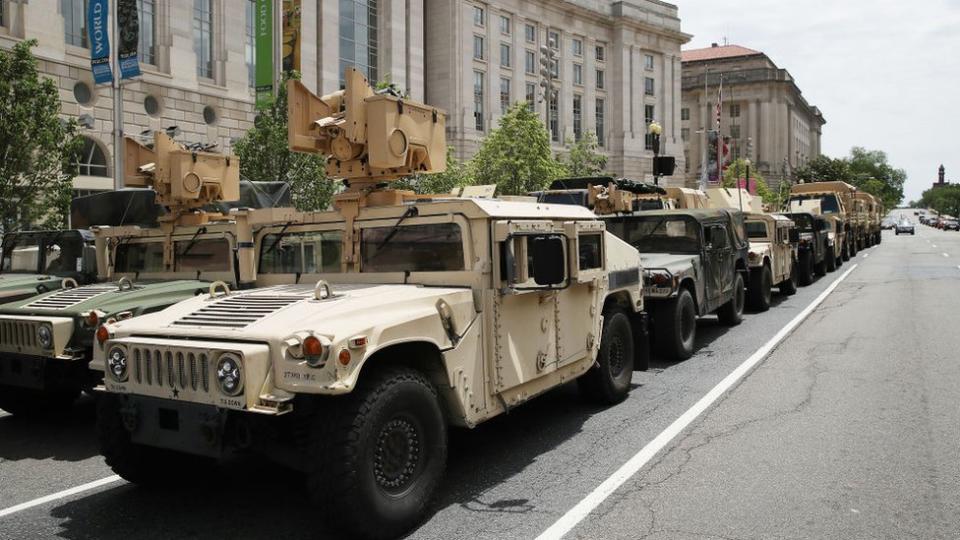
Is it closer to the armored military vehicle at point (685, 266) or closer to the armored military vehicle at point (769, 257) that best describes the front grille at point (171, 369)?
the armored military vehicle at point (685, 266)

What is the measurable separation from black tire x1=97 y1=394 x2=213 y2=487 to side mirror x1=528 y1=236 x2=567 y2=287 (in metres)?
2.78

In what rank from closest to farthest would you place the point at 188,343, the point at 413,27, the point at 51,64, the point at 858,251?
the point at 188,343 → the point at 51,64 → the point at 858,251 → the point at 413,27

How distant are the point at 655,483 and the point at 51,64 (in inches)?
1045

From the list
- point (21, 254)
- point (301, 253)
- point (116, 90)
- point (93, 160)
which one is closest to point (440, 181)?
point (93, 160)

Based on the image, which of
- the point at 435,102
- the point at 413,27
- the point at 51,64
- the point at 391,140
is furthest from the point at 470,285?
the point at 435,102

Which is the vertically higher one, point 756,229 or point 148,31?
point 148,31

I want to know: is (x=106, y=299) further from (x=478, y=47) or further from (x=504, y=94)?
(x=504, y=94)

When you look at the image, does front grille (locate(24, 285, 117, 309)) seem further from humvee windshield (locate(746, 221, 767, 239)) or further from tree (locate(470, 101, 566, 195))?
tree (locate(470, 101, 566, 195))

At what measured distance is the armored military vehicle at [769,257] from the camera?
14.7 metres

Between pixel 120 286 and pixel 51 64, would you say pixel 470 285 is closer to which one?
pixel 120 286

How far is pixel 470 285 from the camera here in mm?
5398

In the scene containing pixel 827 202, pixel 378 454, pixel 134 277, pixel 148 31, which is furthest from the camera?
pixel 827 202

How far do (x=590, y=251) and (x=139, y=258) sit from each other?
16.3 ft

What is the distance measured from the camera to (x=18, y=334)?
6.87 metres
